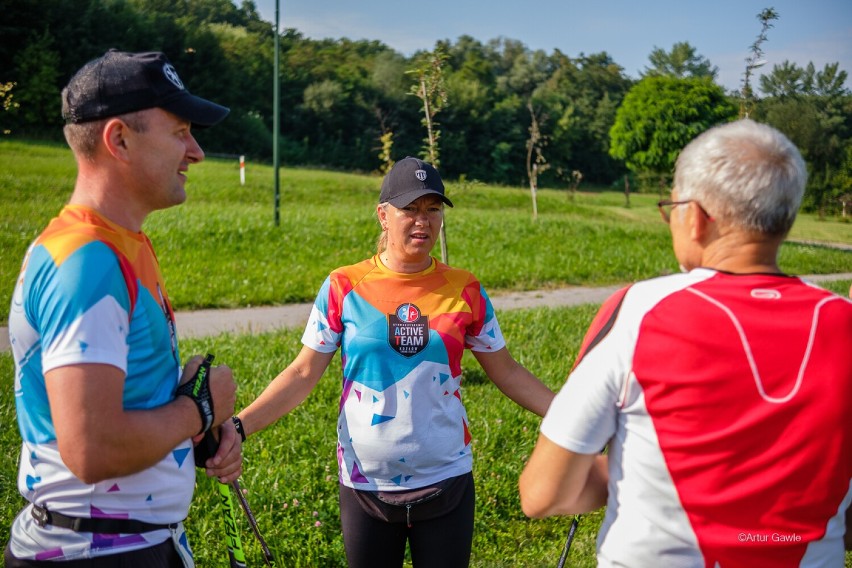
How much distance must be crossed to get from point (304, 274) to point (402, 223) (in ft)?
28.1

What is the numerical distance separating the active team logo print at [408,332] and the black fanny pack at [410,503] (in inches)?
20.7

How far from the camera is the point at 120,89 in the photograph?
73.6 inches

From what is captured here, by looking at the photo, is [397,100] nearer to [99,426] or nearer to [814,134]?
[814,134]

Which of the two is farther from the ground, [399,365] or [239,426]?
[399,365]

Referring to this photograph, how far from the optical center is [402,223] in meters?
2.96

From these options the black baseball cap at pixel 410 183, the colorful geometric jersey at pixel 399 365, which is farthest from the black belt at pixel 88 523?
the black baseball cap at pixel 410 183

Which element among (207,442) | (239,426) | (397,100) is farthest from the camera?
(397,100)

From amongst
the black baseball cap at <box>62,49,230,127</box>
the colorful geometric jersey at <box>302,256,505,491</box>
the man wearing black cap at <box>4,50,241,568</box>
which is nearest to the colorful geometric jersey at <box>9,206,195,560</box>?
the man wearing black cap at <box>4,50,241,568</box>

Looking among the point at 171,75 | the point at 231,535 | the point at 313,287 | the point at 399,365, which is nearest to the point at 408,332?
the point at 399,365

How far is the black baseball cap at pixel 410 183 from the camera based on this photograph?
2.97 metres

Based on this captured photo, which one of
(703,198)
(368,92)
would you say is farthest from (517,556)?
(368,92)

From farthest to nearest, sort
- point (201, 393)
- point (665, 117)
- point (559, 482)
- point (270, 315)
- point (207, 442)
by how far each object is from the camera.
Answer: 1. point (665, 117)
2. point (270, 315)
3. point (207, 442)
4. point (201, 393)
5. point (559, 482)

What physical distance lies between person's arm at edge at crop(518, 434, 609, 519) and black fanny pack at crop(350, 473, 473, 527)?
0.94m

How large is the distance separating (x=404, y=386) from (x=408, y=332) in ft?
0.68
